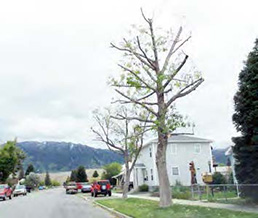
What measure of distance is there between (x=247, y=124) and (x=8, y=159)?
194ft

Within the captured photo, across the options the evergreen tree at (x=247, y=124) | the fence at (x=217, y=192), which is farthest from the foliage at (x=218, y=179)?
the evergreen tree at (x=247, y=124)

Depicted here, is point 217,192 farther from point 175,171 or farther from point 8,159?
point 8,159

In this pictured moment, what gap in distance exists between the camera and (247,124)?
18234 mm

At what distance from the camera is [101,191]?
44.8 metres

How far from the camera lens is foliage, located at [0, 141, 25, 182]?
69975mm

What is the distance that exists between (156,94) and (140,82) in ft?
3.43

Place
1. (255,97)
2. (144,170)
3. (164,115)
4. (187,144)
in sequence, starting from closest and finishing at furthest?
(255,97), (164,115), (187,144), (144,170)

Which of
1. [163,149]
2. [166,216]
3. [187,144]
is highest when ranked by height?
[187,144]

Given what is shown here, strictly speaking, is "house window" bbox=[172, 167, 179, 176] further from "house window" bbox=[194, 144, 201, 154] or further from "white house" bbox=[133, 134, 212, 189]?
"house window" bbox=[194, 144, 201, 154]

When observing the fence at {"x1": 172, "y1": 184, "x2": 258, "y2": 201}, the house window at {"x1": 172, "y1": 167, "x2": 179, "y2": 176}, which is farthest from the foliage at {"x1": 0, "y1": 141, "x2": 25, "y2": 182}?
the fence at {"x1": 172, "y1": 184, "x2": 258, "y2": 201}

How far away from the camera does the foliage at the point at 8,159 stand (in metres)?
70.0

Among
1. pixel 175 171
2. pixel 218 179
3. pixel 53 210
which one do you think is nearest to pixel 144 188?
pixel 175 171

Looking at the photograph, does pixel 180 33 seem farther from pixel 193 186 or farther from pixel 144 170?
pixel 144 170

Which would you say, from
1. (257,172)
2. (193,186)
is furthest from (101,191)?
(257,172)
